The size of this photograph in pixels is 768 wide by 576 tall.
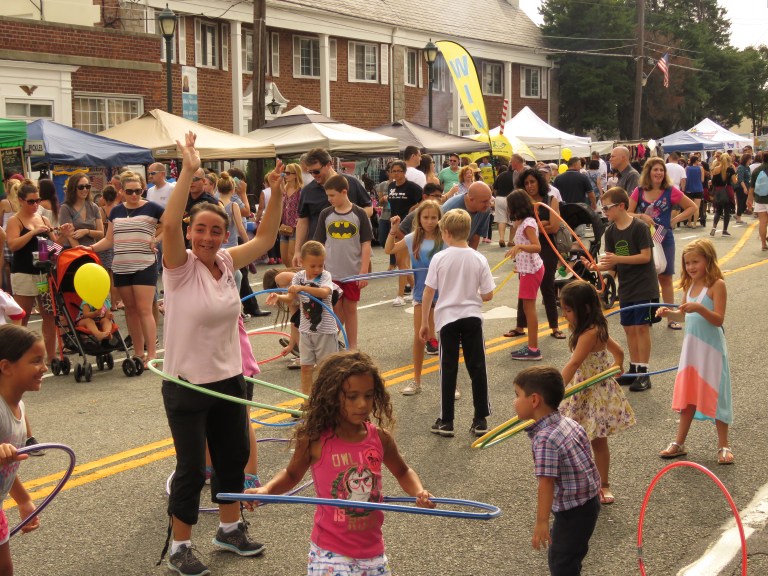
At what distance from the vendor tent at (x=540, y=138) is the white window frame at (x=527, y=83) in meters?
19.3

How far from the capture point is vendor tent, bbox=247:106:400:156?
21.9m

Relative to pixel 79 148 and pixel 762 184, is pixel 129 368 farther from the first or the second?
pixel 762 184

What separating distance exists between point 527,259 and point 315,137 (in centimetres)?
1188

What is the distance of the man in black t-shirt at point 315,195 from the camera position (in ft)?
33.1

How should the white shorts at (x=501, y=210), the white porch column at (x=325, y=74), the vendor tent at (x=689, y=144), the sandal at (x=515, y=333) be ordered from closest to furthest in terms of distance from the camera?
the sandal at (x=515, y=333) < the white shorts at (x=501, y=210) < the white porch column at (x=325, y=74) < the vendor tent at (x=689, y=144)

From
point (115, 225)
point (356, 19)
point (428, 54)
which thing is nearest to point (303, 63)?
point (356, 19)

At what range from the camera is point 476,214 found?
33.9 feet

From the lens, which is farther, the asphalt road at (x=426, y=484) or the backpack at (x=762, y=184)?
the backpack at (x=762, y=184)

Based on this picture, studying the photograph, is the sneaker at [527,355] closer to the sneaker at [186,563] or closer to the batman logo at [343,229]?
the batman logo at [343,229]

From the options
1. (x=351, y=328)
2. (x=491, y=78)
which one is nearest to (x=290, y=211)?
(x=351, y=328)

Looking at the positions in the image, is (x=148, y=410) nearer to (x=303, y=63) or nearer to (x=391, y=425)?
(x=391, y=425)

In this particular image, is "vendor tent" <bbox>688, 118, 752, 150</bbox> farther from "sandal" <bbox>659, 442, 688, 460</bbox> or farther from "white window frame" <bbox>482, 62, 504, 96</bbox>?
"sandal" <bbox>659, 442, 688, 460</bbox>

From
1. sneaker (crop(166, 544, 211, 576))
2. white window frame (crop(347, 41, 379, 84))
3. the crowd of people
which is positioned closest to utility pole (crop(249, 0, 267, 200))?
the crowd of people

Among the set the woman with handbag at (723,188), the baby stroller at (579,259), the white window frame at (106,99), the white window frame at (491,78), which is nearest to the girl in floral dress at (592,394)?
the baby stroller at (579,259)
